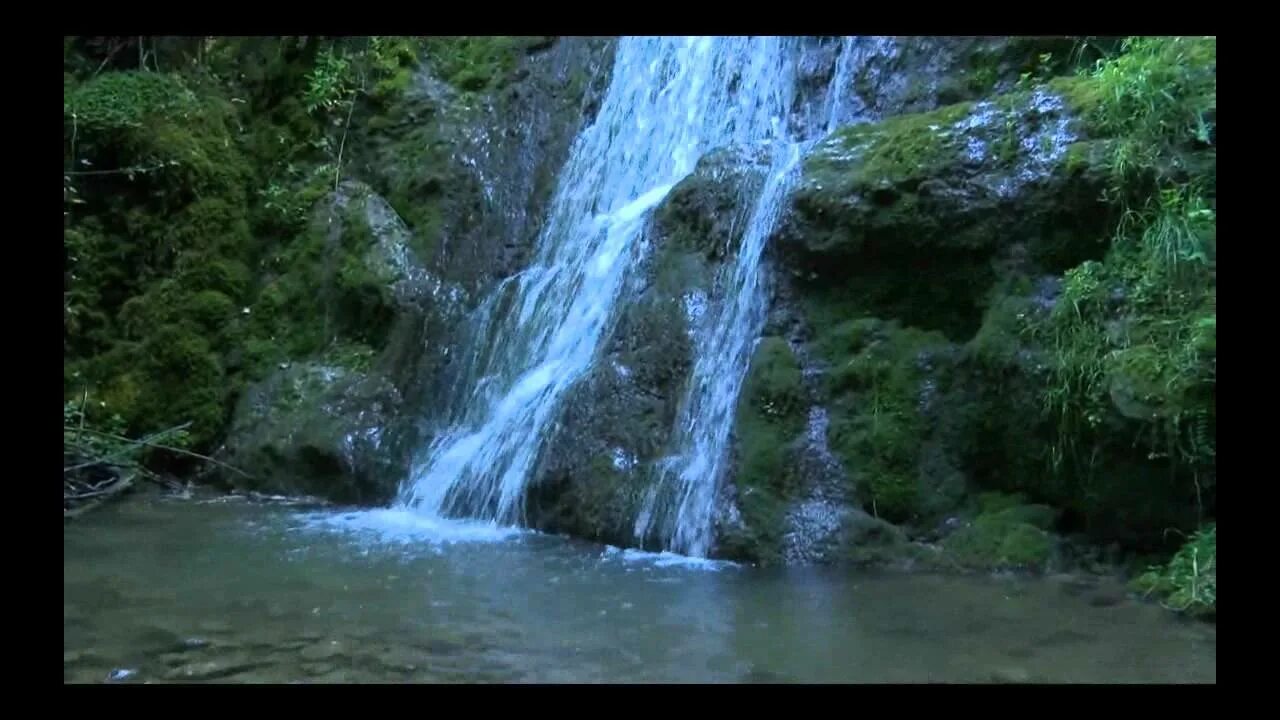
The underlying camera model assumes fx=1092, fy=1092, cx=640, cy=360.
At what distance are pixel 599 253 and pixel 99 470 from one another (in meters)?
3.94

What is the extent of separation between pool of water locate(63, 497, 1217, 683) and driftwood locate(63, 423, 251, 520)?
1108 mm

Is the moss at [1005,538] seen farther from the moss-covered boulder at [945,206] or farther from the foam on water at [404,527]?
the foam on water at [404,527]

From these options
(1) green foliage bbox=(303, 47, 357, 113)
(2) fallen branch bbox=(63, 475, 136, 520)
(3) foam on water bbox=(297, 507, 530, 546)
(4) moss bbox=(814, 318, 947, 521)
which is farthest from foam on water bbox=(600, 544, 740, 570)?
(1) green foliage bbox=(303, 47, 357, 113)

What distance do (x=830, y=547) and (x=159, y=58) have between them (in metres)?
8.26

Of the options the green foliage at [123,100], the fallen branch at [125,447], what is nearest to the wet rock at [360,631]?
the fallen branch at [125,447]

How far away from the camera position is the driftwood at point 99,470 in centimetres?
708

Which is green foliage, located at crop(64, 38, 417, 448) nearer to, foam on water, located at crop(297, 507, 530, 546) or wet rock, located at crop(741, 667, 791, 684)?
foam on water, located at crop(297, 507, 530, 546)

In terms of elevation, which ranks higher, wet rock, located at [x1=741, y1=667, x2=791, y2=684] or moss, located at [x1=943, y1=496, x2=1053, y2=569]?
moss, located at [x1=943, y1=496, x2=1053, y2=569]

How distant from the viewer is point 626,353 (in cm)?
693

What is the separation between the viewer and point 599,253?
808 cm

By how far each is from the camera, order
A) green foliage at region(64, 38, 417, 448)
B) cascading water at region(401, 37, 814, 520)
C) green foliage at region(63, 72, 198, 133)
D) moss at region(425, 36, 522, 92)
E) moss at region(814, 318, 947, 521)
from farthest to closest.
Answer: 1. moss at region(425, 36, 522, 92)
2. green foliage at region(63, 72, 198, 133)
3. green foliage at region(64, 38, 417, 448)
4. cascading water at region(401, 37, 814, 520)
5. moss at region(814, 318, 947, 521)

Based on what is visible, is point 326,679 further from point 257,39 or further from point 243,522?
point 257,39

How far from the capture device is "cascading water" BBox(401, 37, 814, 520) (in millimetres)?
7023

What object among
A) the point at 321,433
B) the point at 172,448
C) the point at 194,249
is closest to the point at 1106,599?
the point at 321,433
